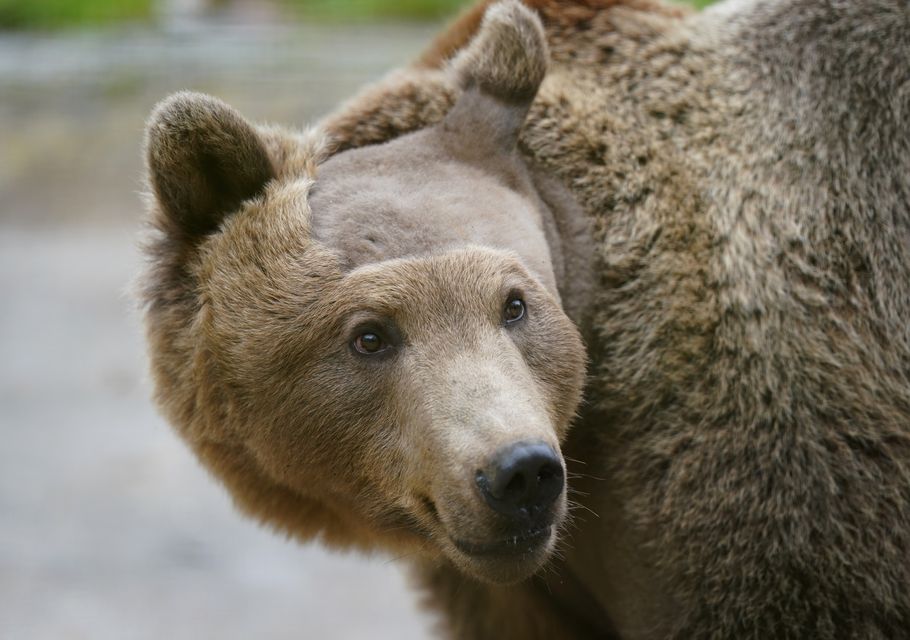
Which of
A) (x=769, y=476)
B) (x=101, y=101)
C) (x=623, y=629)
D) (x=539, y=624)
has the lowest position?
(x=101, y=101)

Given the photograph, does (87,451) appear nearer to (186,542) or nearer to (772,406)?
(186,542)

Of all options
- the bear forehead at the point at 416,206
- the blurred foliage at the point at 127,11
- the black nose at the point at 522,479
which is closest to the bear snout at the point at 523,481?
the black nose at the point at 522,479

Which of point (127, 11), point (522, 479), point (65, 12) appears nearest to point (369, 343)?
point (522, 479)

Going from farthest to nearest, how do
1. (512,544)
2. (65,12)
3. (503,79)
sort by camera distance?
1. (65,12)
2. (503,79)
3. (512,544)

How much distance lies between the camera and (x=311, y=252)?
12.1 ft

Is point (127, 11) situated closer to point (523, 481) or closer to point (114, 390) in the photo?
point (114, 390)

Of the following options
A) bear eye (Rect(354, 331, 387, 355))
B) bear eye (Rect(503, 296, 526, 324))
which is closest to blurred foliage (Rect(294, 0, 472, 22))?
bear eye (Rect(503, 296, 526, 324))

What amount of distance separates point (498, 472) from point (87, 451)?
6.58 meters

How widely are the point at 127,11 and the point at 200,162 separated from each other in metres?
15.5

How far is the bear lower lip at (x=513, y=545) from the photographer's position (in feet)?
11.1

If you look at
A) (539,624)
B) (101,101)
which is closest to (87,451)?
(539,624)

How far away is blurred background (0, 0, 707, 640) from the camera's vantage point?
7293mm

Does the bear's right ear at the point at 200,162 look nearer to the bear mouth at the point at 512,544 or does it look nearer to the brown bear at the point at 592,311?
the brown bear at the point at 592,311

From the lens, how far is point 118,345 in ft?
35.2
